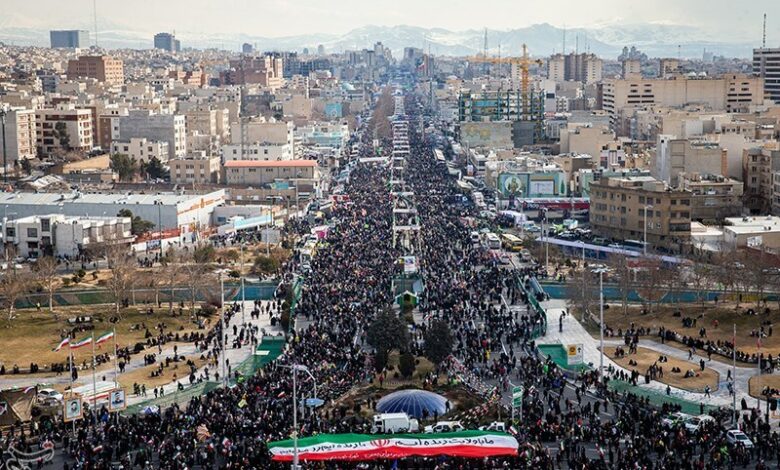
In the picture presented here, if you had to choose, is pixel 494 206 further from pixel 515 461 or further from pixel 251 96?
pixel 251 96

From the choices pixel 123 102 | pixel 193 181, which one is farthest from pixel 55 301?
pixel 123 102

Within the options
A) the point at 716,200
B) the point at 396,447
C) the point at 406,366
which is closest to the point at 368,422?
the point at 396,447

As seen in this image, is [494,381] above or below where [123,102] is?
below

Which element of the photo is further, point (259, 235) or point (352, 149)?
point (352, 149)

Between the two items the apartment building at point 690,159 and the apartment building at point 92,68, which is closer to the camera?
the apartment building at point 690,159

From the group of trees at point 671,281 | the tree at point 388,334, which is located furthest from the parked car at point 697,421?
the group of trees at point 671,281

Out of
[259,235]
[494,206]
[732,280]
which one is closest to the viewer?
[732,280]

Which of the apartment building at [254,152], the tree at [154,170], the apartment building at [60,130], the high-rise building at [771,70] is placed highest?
the high-rise building at [771,70]

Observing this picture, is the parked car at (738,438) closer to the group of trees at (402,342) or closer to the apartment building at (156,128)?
the group of trees at (402,342)
